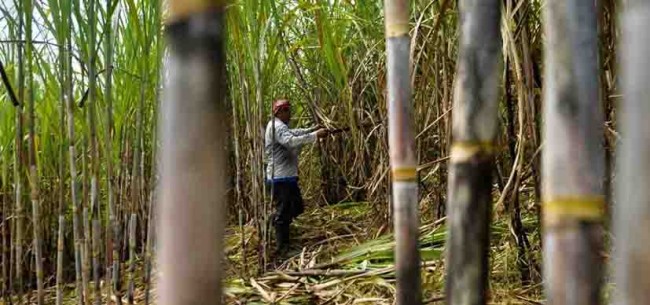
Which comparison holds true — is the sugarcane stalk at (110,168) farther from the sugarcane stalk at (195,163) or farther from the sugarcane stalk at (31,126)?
the sugarcane stalk at (195,163)

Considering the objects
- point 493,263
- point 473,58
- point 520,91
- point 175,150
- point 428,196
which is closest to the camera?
point 175,150

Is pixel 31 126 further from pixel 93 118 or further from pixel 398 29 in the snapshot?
pixel 398 29

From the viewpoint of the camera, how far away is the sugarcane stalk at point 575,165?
405 mm

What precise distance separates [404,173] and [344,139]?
2779 mm

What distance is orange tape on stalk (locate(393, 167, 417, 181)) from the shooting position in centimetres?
69

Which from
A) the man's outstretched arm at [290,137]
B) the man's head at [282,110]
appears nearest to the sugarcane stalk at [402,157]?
the man's outstretched arm at [290,137]

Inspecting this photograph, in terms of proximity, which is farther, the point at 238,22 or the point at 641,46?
the point at 238,22

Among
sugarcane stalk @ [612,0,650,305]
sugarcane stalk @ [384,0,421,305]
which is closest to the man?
sugarcane stalk @ [384,0,421,305]

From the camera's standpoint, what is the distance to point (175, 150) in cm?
35

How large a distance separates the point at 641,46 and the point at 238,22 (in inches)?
73.9

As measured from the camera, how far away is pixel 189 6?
34cm

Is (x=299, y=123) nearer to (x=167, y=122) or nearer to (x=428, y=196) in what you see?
(x=428, y=196)

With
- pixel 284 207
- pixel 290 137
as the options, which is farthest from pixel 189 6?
pixel 284 207

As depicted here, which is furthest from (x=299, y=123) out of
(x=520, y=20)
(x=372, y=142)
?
(x=520, y=20)
